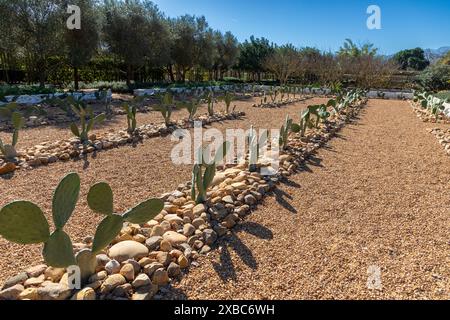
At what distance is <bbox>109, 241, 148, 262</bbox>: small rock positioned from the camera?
A: 81.4 inches

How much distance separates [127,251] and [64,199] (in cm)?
59

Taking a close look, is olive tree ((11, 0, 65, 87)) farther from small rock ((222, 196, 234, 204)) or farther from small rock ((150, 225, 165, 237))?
small rock ((150, 225, 165, 237))

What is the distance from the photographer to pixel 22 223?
5.24 ft

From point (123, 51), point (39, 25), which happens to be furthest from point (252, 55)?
point (39, 25)

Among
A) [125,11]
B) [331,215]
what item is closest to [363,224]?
[331,215]

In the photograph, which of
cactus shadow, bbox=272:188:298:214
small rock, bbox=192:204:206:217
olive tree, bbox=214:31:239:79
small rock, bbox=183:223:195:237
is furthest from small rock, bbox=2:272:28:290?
olive tree, bbox=214:31:239:79

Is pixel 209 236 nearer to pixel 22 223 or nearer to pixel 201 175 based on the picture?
pixel 201 175

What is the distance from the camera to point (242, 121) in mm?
8125

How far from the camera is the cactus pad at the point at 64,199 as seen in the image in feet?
→ 5.50

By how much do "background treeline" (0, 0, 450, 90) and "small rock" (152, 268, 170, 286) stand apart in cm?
1162

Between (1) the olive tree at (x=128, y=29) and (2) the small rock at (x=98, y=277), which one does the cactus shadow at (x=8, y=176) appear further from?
(1) the olive tree at (x=128, y=29)

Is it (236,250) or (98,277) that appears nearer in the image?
(98,277)

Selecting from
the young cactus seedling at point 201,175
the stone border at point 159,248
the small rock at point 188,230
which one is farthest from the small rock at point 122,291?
the young cactus seedling at point 201,175

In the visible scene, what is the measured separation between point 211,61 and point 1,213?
20.3m
